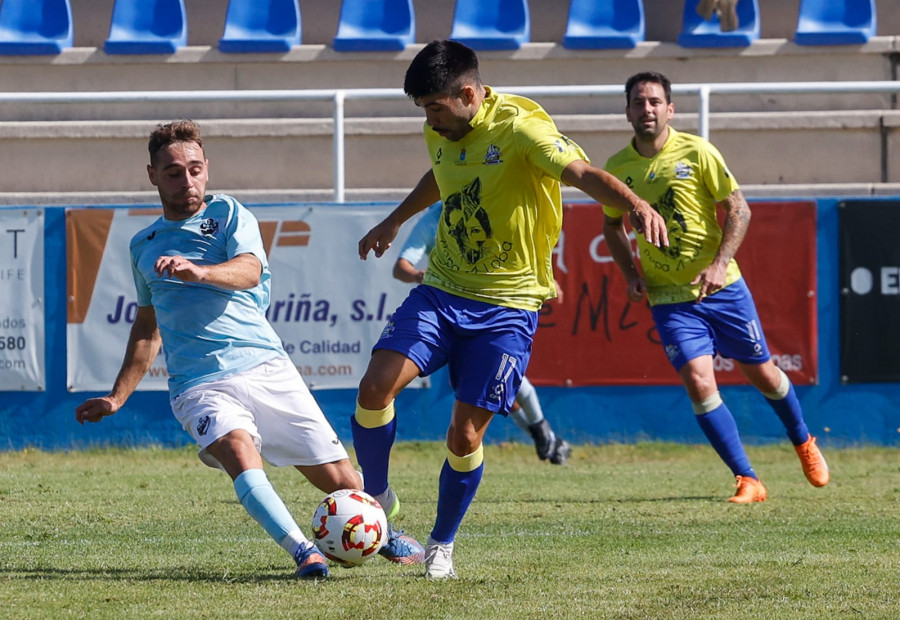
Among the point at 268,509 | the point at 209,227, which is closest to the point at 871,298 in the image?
the point at 209,227

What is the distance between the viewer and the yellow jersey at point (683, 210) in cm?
827

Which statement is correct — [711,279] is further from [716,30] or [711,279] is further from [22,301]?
[716,30]

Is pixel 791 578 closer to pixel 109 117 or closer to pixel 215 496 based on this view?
pixel 215 496

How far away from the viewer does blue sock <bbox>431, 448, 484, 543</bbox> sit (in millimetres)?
5465

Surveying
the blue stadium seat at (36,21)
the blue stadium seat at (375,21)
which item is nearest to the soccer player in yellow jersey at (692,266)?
the blue stadium seat at (375,21)

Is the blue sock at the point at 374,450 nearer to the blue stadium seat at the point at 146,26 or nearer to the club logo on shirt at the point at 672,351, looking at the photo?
the club logo on shirt at the point at 672,351

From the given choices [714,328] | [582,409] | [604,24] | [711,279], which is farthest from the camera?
[604,24]

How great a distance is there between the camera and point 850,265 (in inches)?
429

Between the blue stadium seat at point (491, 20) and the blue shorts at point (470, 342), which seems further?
the blue stadium seat at point (491, 20)

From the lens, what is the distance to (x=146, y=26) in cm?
1522

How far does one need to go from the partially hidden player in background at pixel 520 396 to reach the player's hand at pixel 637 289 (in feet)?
4.89

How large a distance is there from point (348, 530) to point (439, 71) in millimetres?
1780

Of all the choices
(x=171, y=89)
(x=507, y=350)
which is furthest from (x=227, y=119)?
(x=507, y=350)

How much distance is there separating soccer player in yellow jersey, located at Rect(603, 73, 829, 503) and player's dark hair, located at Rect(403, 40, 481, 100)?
3.02 metres
